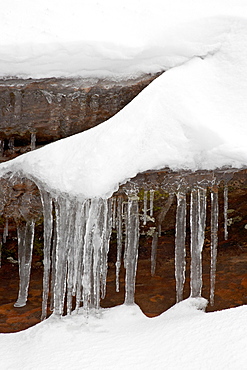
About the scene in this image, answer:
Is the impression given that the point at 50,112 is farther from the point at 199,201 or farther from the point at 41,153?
the point at 199,201

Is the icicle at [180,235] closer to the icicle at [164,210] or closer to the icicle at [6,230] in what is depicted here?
Answer: the icicle at [164,210]

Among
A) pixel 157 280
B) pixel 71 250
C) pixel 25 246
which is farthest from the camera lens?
pixel 157 280

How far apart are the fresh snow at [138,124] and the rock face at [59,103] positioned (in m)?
0.10

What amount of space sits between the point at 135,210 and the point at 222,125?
3.59ft

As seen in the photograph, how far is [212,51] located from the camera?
4055 millimetres

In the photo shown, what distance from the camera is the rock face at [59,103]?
4.02 meters

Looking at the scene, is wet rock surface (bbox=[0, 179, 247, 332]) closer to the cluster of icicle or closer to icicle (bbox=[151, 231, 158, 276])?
icicle (bbox=[151, 231, 158, 276])

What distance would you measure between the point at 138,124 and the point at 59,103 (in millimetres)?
956

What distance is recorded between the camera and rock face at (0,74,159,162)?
13.2 feet

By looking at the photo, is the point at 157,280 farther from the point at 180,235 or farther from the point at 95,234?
the point at 95,234

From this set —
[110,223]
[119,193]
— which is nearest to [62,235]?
[110,223]

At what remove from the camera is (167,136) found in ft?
11.4

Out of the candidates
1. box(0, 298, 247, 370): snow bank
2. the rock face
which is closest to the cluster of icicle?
box(0, 298, 247, 370): snow bank

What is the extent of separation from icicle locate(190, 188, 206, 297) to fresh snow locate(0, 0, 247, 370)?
0.27 metres
